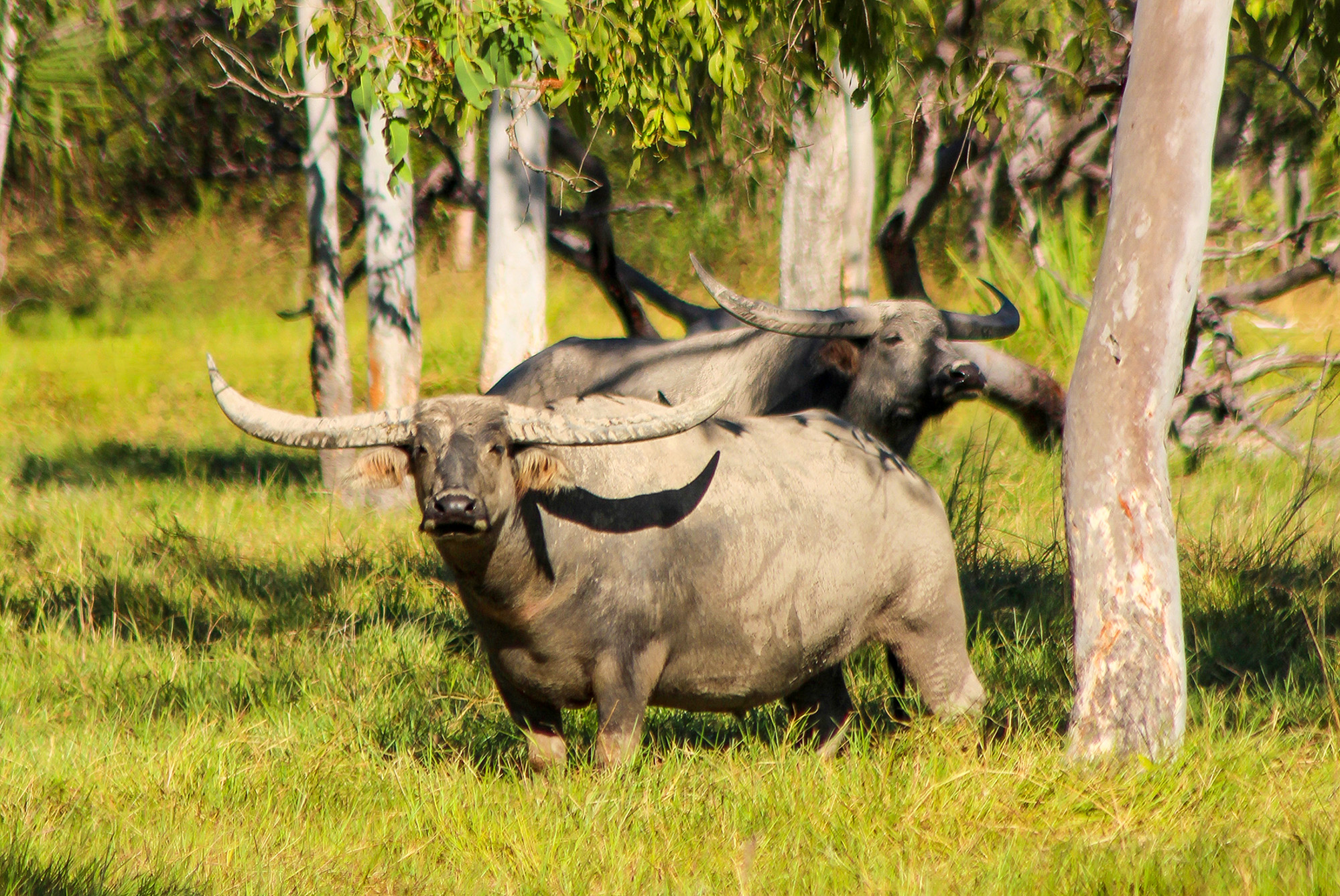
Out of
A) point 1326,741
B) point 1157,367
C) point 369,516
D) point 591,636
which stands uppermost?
point 1157,367

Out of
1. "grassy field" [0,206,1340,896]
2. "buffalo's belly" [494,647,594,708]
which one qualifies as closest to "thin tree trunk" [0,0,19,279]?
"grassy field" [0,206,1340,896]

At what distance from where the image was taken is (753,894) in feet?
11.5

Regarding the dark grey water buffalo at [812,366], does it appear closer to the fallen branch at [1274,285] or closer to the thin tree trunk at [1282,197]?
the fallen branch at [1274,285]

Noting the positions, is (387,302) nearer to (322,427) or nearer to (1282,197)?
(322,427)

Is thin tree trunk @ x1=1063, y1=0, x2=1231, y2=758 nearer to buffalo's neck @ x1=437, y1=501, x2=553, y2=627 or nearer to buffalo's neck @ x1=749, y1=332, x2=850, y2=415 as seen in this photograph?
buffalo's neck @ x1=437, y1=501, x2=553, y2=627

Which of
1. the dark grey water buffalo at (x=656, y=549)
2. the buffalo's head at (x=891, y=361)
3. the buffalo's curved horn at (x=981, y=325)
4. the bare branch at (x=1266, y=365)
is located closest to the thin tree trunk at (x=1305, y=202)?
the bare branch at (x=1266, y=365)

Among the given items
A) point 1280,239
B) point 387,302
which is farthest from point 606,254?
point 1280,239

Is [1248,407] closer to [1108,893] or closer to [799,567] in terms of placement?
[799,567]

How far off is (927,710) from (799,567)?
2.67 feet

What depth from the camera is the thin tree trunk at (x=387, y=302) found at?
31.9ft

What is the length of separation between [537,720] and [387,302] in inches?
223

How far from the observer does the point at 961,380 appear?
662cm

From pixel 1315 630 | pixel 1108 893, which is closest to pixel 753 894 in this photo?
pixel 1108 893

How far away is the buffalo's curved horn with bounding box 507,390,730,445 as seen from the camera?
4.37m
